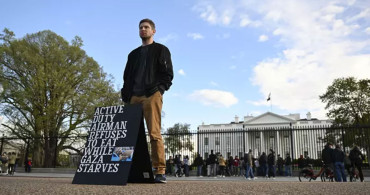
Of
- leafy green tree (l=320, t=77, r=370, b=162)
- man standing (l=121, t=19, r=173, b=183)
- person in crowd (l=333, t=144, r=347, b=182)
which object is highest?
leafy green tree (l=320, t=77, r=370, b=162)

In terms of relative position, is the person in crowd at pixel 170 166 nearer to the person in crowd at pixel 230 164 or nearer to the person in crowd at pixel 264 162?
the person in crowd at pixel 230 164

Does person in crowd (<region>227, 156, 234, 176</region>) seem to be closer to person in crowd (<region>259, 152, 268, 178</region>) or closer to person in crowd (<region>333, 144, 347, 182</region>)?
person in crowd (<region>259, 152, 268, 178</region>)

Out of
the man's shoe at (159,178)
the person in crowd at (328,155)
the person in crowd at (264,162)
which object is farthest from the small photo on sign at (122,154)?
the person in crowd at (264,162)

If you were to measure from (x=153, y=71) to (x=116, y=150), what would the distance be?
3.74ft

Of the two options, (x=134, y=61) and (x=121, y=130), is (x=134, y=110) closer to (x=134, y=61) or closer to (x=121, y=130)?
(x=121, y=130)

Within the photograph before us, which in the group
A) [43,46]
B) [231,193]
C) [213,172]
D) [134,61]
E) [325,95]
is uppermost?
[43,46]

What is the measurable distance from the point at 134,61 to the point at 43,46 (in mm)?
23733

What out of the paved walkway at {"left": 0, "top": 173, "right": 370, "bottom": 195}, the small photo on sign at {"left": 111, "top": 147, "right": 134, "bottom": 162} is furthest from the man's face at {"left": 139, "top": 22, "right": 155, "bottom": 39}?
the paved walkway at {"left": 0, "top": 173, "right": 370, "bottom": 195}

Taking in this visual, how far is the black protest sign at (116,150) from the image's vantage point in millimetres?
3367

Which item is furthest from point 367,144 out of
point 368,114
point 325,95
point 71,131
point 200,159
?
point 71,131

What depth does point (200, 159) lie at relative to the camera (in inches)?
725

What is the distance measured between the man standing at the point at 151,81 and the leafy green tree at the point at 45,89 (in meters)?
20.4

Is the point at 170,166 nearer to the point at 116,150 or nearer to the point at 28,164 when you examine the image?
the point at 28,164

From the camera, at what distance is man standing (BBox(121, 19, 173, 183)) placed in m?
3.77
